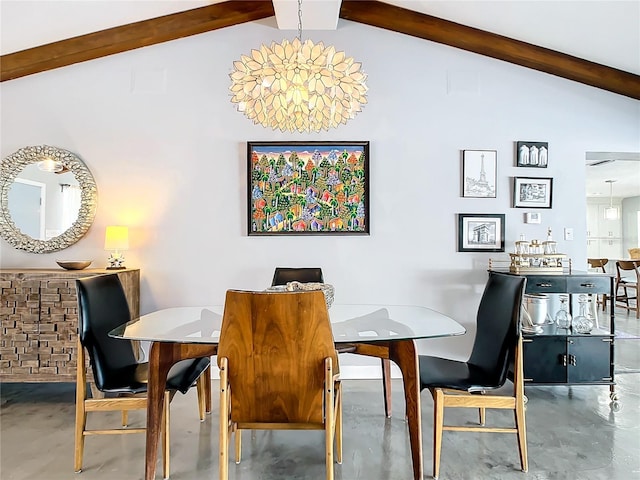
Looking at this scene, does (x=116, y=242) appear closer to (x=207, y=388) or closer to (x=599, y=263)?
(x=207, y=388)

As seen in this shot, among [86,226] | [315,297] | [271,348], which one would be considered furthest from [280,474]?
[86,226]

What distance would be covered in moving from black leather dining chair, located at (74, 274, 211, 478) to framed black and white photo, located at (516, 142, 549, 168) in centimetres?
304

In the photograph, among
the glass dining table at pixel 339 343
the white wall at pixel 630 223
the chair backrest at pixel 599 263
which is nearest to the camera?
the glass dining table at pixel 339 343

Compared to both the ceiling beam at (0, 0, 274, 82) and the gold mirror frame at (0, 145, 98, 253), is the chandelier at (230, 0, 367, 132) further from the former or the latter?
the gold mirror frame at (0, 145, 98, 253)

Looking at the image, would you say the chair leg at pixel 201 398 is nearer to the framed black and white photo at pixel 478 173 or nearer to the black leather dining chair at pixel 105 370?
the black leather dining chair at pixel 105 370

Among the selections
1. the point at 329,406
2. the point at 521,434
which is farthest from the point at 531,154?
the point at 329,406

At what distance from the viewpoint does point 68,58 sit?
11.1 feet

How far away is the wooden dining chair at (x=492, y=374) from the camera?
2086 mm

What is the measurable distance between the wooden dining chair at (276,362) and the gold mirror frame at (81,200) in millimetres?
2400

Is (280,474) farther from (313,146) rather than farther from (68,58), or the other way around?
(68,58)

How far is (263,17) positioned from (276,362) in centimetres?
306

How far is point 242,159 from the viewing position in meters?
3.52

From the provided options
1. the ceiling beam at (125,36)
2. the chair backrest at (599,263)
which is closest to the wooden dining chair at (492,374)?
the ceiling beam at (125,36)

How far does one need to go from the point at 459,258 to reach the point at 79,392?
2.89 metres
